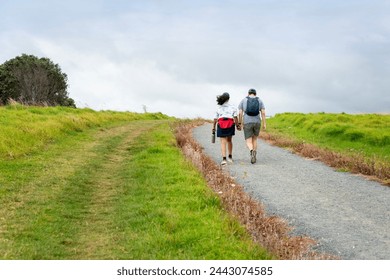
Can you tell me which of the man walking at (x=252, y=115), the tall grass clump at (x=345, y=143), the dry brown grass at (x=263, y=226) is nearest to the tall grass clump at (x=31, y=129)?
the dry brown grass at (x=263, y=226)

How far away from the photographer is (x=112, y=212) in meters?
9.87

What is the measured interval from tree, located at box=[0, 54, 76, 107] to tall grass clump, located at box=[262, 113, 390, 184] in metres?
40.0

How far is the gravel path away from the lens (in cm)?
840

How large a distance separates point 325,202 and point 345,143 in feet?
48.1

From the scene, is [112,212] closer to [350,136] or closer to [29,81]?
[350,136]

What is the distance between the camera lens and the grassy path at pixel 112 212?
24.1ft

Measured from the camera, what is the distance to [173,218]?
28.0 ft

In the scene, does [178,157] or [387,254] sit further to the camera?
[178,157]

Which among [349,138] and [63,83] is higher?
[63,83]

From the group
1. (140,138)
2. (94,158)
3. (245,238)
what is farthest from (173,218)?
(140,138)

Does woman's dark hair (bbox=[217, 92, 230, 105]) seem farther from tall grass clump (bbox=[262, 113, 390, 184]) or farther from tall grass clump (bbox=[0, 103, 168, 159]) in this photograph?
tall grass clump (bbox=[0, 103, 168, 159])

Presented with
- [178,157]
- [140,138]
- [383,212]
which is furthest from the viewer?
[140,138]
